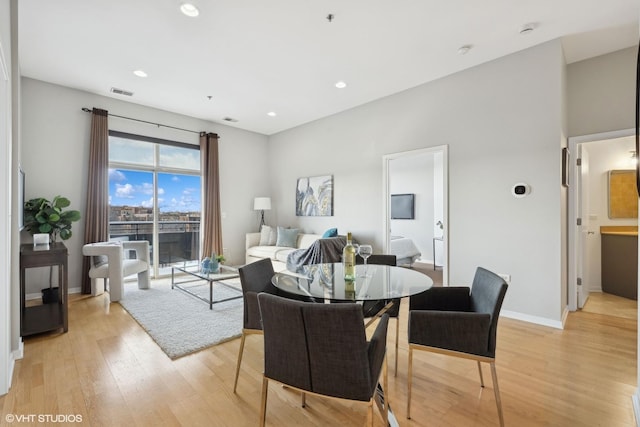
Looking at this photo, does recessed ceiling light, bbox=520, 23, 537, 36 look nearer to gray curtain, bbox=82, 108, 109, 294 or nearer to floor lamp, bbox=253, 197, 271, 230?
floor lamp, bbox=253, 197, 271, 230

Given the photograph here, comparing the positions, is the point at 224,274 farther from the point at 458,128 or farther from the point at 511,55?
the point at 511,55

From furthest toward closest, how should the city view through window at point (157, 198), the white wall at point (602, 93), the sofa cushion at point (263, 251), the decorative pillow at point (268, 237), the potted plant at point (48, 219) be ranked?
1. the decorative pillow at point (268, 237)
2. the sofa cushion at point (263, 251)
3. the city view through window at point (157, 198)
4. the potted plant at point (48, 219)
5. the white wall at point (602, 93)

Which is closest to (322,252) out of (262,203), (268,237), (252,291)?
(268,237)

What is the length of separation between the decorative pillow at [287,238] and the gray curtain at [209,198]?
1.17 meters

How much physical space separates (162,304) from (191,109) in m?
3.28

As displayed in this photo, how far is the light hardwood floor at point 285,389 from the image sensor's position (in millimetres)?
1722

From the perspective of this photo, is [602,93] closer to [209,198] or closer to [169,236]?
[209,198]

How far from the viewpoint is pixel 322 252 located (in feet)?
13.9

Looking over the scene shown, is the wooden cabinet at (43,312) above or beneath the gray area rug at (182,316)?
above

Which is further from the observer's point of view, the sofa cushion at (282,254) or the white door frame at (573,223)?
the sofa cushion at (282,254)

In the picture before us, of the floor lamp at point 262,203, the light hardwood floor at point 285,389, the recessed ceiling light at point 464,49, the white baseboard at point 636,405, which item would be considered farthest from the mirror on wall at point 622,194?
the floor lamp at point 262,203

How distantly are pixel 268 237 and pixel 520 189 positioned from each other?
4320 mm

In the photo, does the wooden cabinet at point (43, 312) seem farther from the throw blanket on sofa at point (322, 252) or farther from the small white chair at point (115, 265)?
the throw blanket on sofa at point (322, 252)

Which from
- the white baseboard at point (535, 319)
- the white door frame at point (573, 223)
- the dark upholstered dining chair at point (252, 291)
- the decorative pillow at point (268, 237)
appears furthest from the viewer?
the decorative pillow at point (268, 237)
